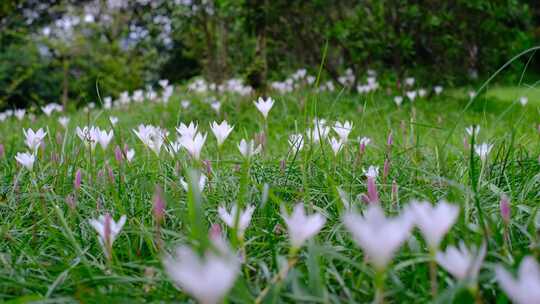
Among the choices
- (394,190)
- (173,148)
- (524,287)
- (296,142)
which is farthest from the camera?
(296,142)

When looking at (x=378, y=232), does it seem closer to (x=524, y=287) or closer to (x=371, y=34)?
(x=524, y=287)

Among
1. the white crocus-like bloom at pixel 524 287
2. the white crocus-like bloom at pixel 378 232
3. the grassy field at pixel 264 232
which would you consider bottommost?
the grassy field at pixel 264 232

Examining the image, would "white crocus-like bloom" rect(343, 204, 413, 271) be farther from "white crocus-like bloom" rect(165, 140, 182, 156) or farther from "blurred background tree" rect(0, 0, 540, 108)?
Answer: "blurred background tree" rect(0, 0, 540, 108)

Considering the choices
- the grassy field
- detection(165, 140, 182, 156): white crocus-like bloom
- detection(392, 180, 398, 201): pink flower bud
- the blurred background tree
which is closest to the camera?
the grassy field

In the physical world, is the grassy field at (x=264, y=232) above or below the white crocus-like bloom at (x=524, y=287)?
below

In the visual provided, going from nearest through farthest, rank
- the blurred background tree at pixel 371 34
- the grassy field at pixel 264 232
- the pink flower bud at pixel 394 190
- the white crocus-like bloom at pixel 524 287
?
the white crocus-like bloom at pixel 524 287 → the grassy field at pixel 264 232 → the pink flower bud at pixel 394 190 → the blurred background tree at pixel 371 34

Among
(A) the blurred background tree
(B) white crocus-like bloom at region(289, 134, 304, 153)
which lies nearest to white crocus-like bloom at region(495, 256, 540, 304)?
(B) white crocus-like bloom at region(289, 134, 304, 153)

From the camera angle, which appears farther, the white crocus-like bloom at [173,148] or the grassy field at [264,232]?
the white crocus-like bloom at [173,148]

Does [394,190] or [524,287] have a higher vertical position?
[524,287]

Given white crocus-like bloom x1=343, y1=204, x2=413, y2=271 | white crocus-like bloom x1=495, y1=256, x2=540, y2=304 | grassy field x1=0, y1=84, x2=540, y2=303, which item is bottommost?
grassy field x1=0, y1=84, x2=540, y2=303

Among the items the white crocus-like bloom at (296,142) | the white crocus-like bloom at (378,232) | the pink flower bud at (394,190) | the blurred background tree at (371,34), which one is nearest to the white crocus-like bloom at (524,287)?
the white crocus-like bloom at (378,232)

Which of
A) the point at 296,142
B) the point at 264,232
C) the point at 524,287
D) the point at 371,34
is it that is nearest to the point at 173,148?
the point at 296,142

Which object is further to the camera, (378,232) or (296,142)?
(296,142)

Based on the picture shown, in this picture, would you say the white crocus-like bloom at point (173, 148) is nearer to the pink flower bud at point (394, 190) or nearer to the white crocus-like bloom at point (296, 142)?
the white crocus-like bloom at point (296, 142)
